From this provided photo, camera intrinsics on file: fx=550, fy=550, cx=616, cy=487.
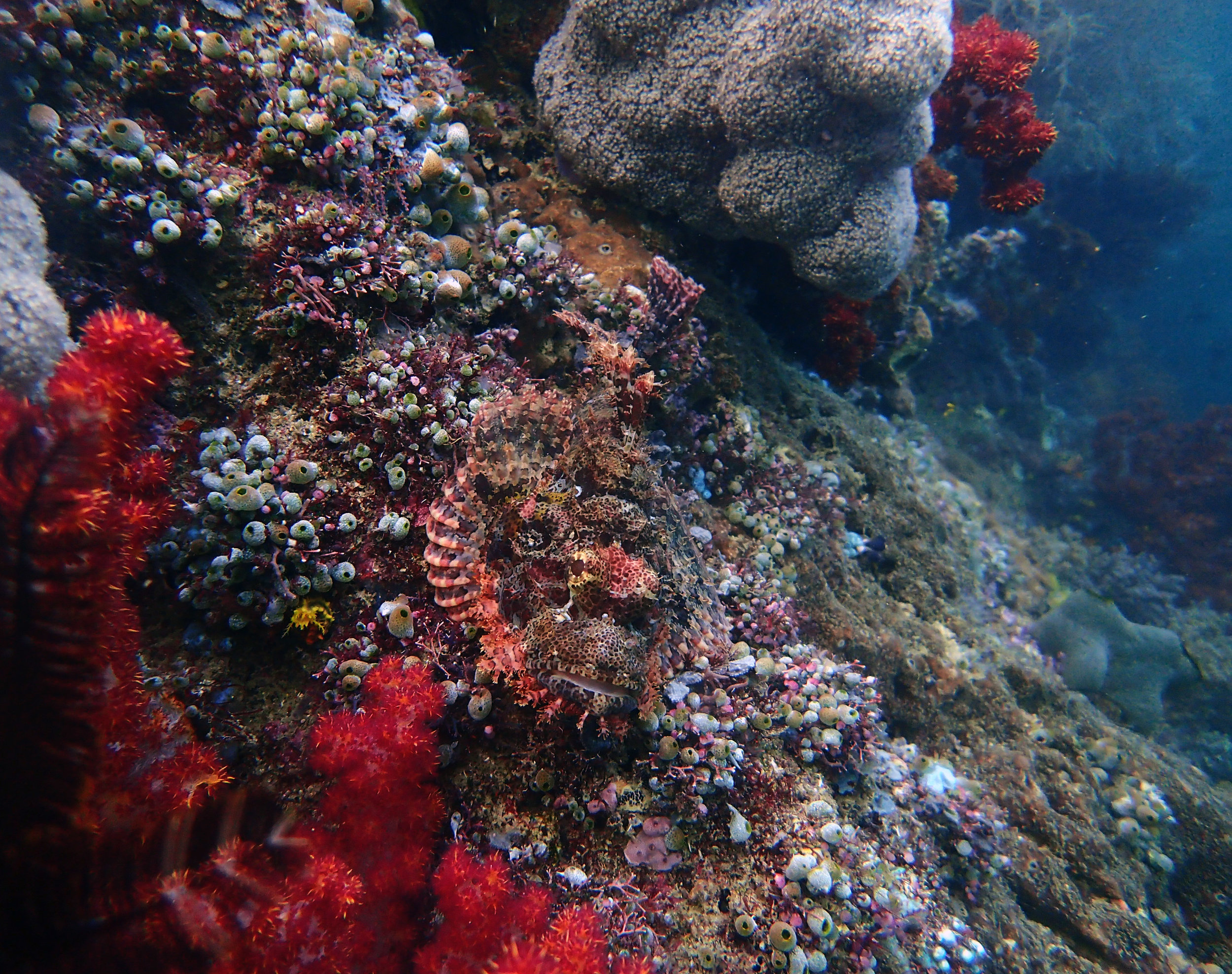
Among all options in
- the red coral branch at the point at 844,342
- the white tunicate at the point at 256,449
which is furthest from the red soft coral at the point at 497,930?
the red coral branch at the point at 844,342

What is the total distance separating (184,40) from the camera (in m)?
3.51

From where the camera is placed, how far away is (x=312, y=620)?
291 centimetres

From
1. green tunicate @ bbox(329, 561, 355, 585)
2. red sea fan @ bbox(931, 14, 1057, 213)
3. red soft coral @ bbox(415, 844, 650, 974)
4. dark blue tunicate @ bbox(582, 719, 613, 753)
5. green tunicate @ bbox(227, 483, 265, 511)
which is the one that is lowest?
red soft coral @ bbox(415, 844, 650, 974)

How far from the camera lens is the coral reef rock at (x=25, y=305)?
8.51ft

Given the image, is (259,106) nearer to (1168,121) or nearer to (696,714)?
(696,714)

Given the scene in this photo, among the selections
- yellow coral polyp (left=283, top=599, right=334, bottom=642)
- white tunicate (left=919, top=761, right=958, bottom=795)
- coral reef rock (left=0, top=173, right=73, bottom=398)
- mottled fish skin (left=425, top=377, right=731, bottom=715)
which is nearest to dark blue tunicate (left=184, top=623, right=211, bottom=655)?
yellow coral polyp (left=283, top=599, right=334, bottom=642)

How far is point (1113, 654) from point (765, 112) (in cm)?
1003

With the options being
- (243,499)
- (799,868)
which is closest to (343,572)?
(243,499)

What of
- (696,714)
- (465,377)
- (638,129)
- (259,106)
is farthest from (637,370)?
(259,106)

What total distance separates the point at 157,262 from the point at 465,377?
188 cm

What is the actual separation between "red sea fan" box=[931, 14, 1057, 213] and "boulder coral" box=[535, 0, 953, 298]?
3.10 meters

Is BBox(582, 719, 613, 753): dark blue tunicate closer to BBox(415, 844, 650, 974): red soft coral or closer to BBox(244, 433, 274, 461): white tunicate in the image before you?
BBox(415, 844, 650, 974): red soft coral

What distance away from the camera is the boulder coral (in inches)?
178

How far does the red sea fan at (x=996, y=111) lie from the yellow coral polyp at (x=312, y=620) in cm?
926
